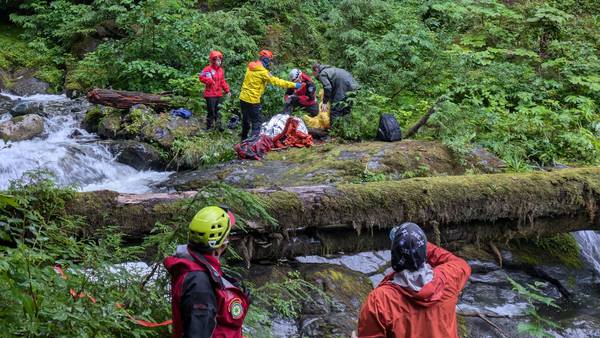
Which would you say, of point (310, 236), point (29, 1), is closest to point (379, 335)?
point (310, 236)

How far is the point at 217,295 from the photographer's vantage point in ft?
10.8

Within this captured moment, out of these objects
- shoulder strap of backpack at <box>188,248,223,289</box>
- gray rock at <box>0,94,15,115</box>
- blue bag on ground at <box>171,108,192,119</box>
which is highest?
shoulder strap of backpack at <box>188,248,223,289</box>

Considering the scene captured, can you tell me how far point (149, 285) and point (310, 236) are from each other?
2.42 m

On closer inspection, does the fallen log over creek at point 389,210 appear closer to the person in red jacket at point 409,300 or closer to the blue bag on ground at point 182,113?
the person in red jacket at point 409,300

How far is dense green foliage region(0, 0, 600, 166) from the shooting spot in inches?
451

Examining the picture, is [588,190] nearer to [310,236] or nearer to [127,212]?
[310,236]

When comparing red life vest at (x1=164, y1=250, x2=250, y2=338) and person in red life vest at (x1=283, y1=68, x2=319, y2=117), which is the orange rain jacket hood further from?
person in red life vest at (x1=283, y1=68, x2=319, y2=117)

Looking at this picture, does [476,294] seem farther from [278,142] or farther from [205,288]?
[205,288]

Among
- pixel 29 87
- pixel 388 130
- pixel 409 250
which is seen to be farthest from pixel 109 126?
pixel 409 250

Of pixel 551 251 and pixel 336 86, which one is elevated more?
pixel 336 86

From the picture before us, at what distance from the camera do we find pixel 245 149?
10.5m

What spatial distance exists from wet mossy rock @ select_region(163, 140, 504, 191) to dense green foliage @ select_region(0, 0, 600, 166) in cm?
49

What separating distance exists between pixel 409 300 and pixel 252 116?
815 cm

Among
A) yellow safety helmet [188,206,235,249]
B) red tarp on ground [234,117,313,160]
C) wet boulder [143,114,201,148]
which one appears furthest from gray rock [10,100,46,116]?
yellow safety helmet [188,206,235,249]
